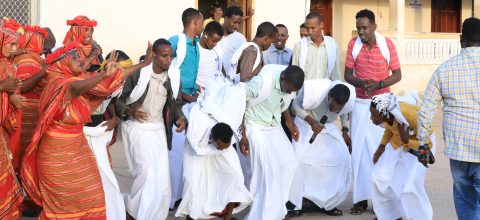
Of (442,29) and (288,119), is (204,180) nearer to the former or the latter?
(288,119)

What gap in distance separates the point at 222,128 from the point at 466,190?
208 cm

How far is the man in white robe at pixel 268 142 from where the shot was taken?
23.9ft

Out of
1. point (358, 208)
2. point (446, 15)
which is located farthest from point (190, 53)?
point (446, 15)

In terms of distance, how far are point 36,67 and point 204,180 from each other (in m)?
1.84

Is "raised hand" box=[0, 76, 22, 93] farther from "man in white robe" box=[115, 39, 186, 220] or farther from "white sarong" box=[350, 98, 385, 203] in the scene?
"white sarong" box=[350, 98, 385, 203]

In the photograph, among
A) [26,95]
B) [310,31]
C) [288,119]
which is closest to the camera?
[26,95]

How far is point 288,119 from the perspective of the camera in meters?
7.86

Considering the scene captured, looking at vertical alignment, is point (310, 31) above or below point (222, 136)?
above

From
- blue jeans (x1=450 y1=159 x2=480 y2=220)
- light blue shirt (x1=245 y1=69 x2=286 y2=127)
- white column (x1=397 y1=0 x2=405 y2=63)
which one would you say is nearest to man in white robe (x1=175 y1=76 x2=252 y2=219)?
light blue shirt (x1=245 y1=69 x2=286 y2=127)

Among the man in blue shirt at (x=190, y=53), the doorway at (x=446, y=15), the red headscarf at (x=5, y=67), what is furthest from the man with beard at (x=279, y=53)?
the doorway at (x=446, y=15)

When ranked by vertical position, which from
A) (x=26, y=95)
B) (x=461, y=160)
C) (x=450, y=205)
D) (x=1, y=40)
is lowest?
(x=450, y=205)

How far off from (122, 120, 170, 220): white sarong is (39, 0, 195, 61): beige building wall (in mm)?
5694

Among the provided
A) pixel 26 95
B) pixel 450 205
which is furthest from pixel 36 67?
pixel 450 205

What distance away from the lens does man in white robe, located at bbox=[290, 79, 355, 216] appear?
7891 millimetres
